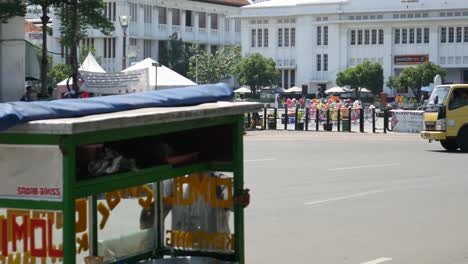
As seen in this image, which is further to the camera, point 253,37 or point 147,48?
point 147,48

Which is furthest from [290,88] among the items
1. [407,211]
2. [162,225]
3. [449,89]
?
[162,225]

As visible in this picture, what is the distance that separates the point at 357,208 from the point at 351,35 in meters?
73.4

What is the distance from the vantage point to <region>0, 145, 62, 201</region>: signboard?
5.42m

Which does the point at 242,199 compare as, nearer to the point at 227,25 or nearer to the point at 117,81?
the point at 117,81

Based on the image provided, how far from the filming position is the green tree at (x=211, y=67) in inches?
3440

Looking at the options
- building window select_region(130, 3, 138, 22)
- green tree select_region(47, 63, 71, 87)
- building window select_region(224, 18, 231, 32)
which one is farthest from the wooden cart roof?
building window select_region(224, 18, 231, 32)

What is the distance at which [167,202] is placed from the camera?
25.6 ft

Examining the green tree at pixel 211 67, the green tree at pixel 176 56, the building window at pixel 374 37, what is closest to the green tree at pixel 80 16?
the green tree at pixel 211 67

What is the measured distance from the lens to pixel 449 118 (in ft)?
99.8

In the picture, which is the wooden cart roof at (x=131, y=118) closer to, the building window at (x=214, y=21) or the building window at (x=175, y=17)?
the building window at (x=175, y=17)

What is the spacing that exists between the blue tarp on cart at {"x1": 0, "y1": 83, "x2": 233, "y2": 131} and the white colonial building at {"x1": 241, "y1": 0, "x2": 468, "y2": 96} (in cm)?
7788

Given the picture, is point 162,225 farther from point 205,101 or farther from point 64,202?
point 64,202

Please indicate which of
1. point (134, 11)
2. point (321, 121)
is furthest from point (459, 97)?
point (134, 11)

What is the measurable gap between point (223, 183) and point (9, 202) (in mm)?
2230
